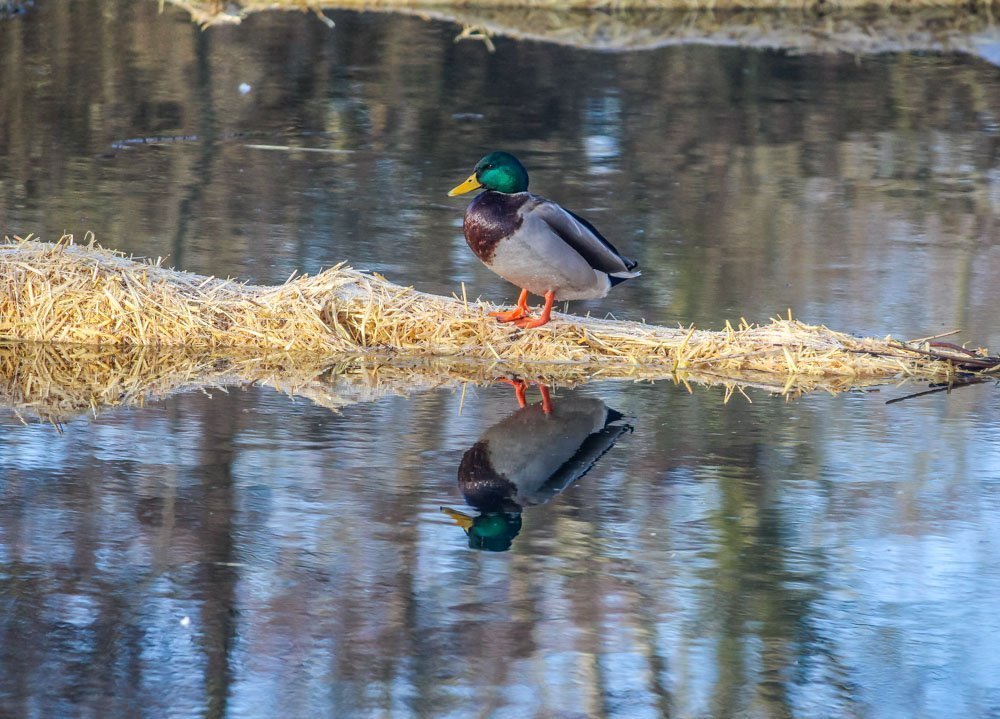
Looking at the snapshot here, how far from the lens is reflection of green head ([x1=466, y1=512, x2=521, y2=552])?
16.5 feet

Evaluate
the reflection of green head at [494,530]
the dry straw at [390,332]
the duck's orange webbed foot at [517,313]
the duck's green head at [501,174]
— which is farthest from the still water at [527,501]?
the duck's green head at [501,174]

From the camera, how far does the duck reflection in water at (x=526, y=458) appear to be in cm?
526

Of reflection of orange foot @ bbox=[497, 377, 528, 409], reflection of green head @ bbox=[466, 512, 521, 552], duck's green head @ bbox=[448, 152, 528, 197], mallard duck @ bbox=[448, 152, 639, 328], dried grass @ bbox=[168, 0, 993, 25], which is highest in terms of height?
dried grass @ bbox=[168, 0, 993, 25]

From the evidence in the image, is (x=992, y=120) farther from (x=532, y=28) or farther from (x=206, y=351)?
(x=206, y=351)

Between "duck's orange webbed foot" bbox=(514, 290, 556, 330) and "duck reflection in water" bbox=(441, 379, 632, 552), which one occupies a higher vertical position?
"duck's orange webbed foot" bbox=(514, 290, 556, 330)

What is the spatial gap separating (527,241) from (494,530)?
7.52 feet

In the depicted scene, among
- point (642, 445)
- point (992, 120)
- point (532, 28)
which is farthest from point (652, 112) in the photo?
point (642, 445)

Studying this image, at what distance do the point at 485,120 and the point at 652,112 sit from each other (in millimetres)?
1633

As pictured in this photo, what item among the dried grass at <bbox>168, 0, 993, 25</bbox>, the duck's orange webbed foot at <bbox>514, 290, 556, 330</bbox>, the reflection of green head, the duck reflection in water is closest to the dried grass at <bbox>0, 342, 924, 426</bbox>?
the duck's orange webbed foot at <bbox>514, 290, 556, 330</bbox>

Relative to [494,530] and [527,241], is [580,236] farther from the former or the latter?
[494,530]

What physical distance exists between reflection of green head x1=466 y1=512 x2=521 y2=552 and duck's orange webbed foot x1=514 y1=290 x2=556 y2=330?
7.07 ft

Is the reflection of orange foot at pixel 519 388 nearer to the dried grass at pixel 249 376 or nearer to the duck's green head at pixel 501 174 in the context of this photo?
the dried grass at pixel 249 376

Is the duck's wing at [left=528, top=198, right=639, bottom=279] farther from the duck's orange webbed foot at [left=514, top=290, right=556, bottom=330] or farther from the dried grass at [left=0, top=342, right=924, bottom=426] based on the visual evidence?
the dried grass at [left=0, top=342, right=924, bottom=426]

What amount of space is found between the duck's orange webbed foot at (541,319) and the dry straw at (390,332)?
0.04 metres
